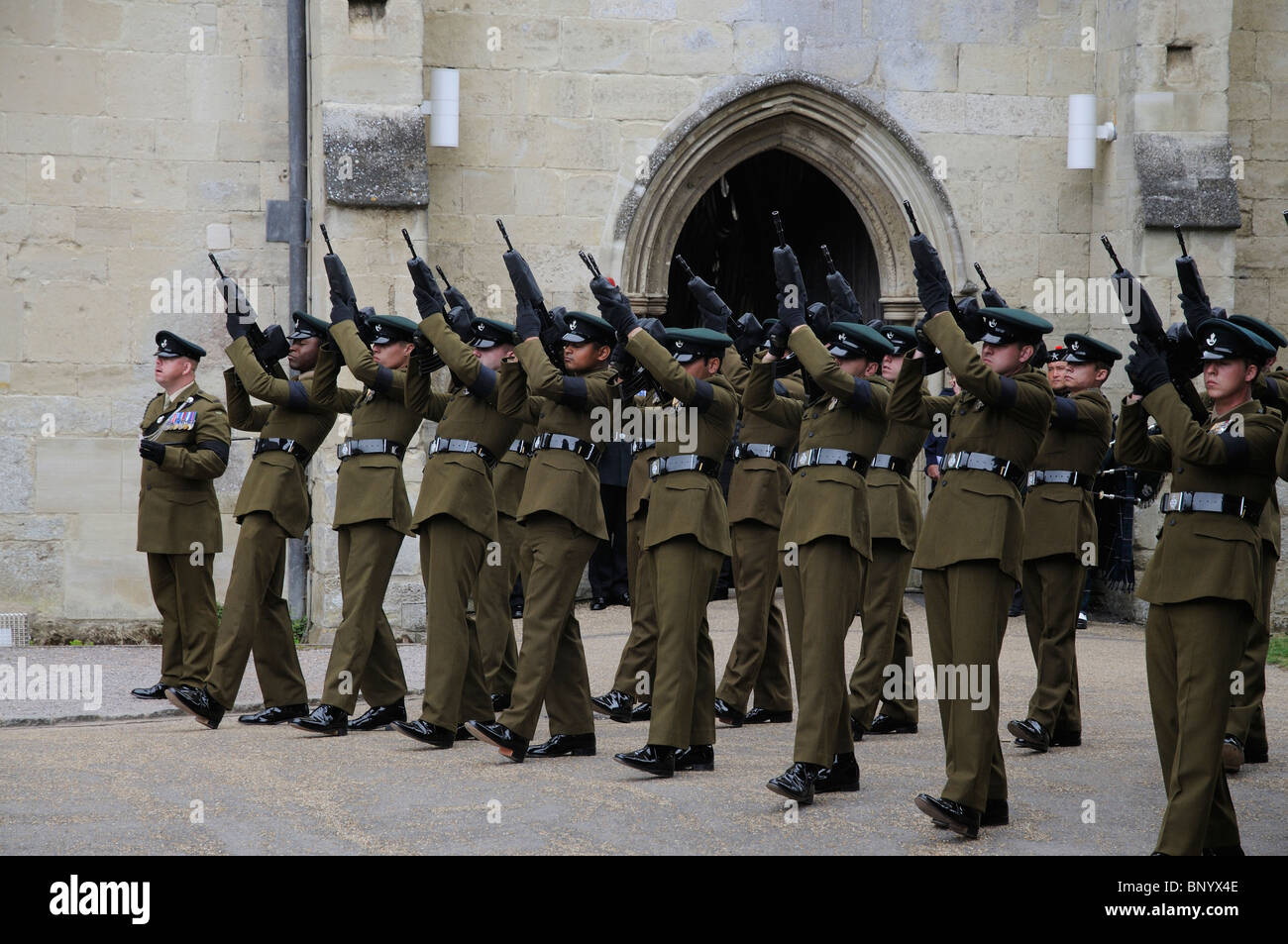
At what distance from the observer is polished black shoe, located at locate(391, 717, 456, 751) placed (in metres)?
7.07

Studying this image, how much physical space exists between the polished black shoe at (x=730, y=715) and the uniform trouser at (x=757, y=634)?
0.02 m

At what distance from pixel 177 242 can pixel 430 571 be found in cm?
479

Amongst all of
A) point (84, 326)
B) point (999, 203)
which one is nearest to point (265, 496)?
point (84, 326)

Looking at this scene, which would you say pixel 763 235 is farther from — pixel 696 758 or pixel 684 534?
pixel 696 758

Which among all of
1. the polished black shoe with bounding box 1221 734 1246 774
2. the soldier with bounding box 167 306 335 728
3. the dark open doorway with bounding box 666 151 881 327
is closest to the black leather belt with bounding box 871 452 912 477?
the polished black shoe with bounding box 1221 734 1246 774

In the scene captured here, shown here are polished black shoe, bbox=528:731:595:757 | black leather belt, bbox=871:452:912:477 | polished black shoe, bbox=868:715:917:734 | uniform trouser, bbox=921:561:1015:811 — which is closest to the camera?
uniform trouser, bbox=921:561:1015:811

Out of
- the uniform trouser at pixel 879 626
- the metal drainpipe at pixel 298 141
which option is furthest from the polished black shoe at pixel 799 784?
the metal drainpipe at pixel 298 141

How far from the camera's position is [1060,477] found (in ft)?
24.6

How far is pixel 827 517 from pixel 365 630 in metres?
2.40

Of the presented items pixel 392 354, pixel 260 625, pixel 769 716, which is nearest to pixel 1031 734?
pixel 769 716

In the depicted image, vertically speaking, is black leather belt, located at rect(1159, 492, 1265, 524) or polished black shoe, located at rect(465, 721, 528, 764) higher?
black leather belt, located at rect(1159, 492, 1265, 524)

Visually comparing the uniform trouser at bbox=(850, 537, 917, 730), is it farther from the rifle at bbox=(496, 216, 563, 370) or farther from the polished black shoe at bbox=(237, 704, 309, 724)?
the polished black shoe at bbox=(237, 704, 309, 724)

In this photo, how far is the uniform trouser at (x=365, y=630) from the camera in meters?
7.47

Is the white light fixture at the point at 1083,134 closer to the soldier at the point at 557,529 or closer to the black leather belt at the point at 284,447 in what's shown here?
the soldier at the point at 557,529
